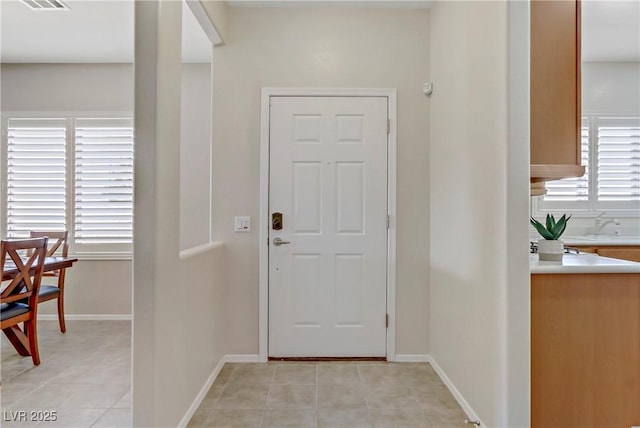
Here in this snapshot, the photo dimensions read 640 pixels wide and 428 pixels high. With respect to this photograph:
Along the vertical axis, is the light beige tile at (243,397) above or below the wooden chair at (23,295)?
below

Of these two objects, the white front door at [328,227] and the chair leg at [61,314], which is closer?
the white front door at [328,227]

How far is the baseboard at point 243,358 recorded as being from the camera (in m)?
2.72

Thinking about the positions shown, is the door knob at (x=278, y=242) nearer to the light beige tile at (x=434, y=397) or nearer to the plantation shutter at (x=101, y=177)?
the light beige tile at (x=434, y=397)

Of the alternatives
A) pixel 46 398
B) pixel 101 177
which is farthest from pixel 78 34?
pixel 46 398

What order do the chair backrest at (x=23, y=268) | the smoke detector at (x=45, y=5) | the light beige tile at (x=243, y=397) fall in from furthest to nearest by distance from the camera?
the smoke detector at (x=45, y=5), the chair backrest at (x=23, y=268), the light beige tile at (x=243, y=397)

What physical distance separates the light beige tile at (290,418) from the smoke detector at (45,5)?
3.38 meters

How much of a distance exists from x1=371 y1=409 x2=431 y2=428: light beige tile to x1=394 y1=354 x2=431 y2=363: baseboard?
665 millimetres

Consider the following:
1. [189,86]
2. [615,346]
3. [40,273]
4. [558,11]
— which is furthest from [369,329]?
[189,86]

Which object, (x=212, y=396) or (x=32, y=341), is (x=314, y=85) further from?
(x=32, y=341)

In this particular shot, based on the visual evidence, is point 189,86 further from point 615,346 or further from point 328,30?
point 615,346

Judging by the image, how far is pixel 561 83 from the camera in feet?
5.73

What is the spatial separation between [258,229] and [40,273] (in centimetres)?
171

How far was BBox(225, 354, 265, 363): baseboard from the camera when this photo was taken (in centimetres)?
272

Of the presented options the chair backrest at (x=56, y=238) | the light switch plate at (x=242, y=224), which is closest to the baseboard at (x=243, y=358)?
the light switch plate at (x=242, y=224)
